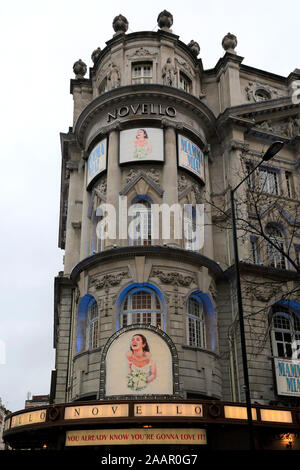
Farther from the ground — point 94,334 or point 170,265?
point 170,265

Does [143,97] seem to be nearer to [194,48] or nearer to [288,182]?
[194,48]

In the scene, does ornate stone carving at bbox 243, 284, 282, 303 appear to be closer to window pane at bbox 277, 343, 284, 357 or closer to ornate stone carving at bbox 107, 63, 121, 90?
window pane at bbox 277, 343, 284, 357

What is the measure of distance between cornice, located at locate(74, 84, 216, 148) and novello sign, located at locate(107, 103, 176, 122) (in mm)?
380

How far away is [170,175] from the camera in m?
26.4

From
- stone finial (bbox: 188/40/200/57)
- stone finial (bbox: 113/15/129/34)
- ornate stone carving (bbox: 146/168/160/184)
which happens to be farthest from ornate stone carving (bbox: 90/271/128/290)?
stone finial (bbox: 188/40/200/57)

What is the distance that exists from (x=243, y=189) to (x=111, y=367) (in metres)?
13.1

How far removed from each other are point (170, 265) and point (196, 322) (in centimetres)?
316

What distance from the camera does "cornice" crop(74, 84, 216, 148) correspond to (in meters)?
28.1

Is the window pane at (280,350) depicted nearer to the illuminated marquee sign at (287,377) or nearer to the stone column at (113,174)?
the illuminated marquee sign at (287,377)

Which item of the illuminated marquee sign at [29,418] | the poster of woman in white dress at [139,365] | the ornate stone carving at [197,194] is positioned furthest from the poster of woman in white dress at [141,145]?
the illuminated marquee sign at [29,418]

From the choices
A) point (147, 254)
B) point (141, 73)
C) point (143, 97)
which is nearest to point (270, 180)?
point (143, 97)

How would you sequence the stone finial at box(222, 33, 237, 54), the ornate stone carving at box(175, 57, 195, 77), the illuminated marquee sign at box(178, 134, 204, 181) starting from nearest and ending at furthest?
the illuminated marquee sign at box(178, 134, 204, 181), the ornate stone carving at box(175, 57, 195, 77), the stone finial at box(222, 33, 237, 54)

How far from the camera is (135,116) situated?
27812 millimetres
